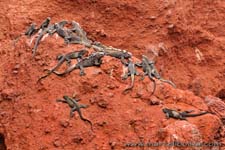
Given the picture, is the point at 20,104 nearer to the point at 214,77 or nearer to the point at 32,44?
the point at 32,44

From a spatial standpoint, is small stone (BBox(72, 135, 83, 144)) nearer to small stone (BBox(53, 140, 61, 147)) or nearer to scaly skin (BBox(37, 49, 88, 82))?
small stone (BBox(53, 140, 61, 147))

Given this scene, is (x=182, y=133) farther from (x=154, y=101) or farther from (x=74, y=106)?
(x=74, y=106)

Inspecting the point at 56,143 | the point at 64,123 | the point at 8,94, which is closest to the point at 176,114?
the point at 64,123

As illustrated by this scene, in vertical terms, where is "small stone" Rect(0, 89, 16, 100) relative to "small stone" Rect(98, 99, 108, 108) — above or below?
below

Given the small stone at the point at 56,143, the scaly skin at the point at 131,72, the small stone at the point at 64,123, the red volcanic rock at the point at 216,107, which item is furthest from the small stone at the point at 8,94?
the red volcanic rock at the point at 216,107

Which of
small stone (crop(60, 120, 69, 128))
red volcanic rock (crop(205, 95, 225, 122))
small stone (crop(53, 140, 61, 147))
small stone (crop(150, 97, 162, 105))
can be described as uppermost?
small stone (crop(150, 97, 162, 105))

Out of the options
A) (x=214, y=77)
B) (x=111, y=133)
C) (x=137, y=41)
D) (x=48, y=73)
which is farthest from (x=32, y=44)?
(x=214, y=77)

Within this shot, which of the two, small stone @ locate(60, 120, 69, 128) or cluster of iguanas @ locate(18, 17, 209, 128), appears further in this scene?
cluster of iguanas @ locate(18, 17, 209, 128)

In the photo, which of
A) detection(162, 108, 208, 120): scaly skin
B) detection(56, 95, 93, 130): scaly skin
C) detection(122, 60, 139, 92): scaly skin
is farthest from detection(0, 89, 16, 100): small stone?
detection(162, 108, 208, 120): scaly skin

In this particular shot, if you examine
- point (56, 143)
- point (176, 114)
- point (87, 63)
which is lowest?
point (56, 143)
